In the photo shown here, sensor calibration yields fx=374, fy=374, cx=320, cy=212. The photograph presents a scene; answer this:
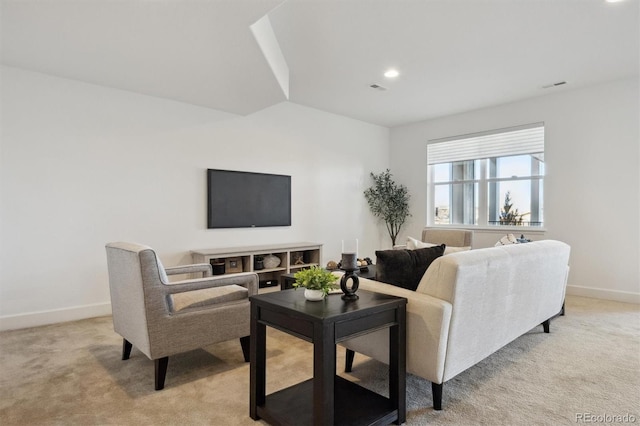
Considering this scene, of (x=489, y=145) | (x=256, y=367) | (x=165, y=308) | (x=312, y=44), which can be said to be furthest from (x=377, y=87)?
(x=256, y=367)

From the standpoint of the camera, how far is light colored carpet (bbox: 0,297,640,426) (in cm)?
197

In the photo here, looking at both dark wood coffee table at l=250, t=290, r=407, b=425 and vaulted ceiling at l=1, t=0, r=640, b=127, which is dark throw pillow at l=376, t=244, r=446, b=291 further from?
vaulted ceiling at l=1, t=0, r=640, b=127

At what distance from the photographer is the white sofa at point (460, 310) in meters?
1.96

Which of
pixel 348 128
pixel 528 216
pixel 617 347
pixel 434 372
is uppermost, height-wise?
pixel 348 128

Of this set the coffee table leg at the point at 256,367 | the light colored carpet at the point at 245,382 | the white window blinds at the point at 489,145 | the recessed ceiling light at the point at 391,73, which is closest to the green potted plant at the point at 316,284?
the coffee table leg at the point at 256,367

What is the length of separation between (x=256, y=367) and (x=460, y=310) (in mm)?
1125

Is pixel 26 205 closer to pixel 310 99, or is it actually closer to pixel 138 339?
pixel 138 339

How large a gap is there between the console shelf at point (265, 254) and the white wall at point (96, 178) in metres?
0.32

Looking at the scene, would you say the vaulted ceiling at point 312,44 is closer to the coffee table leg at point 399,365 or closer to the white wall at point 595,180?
the white wall at point 595,180

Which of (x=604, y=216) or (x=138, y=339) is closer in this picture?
(x=138, y=339)

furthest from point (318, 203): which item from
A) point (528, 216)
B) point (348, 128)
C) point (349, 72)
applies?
point (528, 216)

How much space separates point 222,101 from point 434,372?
11.9ft

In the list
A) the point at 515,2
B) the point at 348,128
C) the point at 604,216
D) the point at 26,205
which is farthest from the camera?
the point at 348,128

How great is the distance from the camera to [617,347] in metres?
2.96
